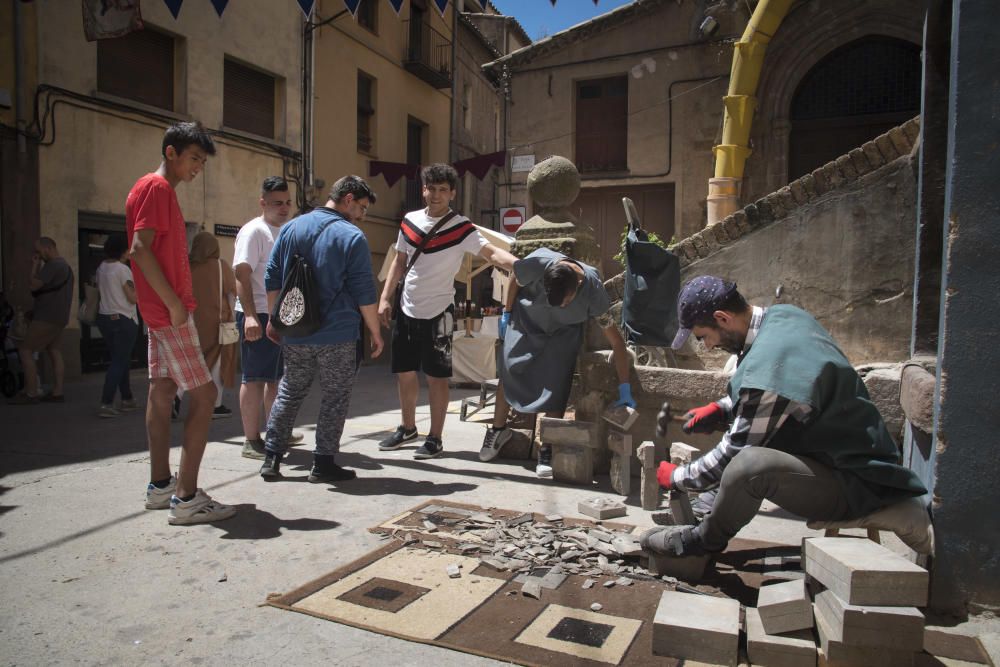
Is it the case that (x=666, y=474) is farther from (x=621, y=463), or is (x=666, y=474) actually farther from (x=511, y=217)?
(x=511, y=217)

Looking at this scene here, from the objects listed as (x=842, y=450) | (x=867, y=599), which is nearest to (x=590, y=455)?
(x=842, y=450)

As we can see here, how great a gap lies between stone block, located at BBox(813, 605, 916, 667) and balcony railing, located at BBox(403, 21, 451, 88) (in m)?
18.4

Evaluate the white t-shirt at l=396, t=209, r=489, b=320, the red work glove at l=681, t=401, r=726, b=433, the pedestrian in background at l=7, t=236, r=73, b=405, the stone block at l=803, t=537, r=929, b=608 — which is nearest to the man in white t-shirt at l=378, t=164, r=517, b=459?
the white t-shirt at l=396, t=209, r=489, b=320

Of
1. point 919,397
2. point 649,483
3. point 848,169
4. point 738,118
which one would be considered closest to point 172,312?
point 649,483

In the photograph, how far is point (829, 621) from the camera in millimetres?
2350

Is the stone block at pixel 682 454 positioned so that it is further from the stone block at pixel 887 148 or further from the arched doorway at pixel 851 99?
the arched doorway at pixel 851 99

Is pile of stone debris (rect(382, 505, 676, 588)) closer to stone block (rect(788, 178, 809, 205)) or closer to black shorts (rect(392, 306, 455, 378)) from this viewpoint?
black shorts (rect(392, 306, 455, 378))

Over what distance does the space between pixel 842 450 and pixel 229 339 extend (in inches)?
172

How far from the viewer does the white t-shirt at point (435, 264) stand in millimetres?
5227

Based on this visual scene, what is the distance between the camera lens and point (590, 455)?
15.3 ft

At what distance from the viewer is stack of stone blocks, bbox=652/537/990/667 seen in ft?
7.38

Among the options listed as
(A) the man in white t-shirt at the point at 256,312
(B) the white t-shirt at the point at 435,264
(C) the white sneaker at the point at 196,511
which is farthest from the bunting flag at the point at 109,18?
(C) the white sneaker at the point at 196,511

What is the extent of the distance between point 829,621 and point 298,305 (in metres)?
3.11

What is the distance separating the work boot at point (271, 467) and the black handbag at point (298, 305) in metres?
0.76
